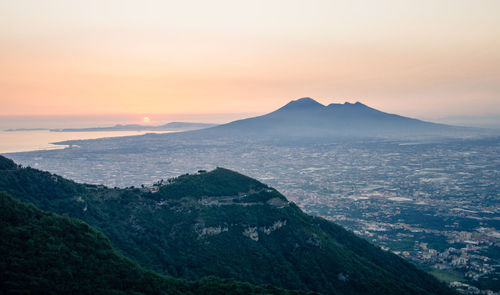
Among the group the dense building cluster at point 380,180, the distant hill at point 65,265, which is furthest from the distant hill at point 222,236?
the dense building cluster at point 380,180

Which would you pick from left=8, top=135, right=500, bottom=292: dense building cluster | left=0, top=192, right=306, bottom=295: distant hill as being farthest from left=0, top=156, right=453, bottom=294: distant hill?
left=8, top=135, right=500, bottom=292: dense building cluster

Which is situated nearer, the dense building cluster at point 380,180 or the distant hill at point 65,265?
the distant hill at point 65,265

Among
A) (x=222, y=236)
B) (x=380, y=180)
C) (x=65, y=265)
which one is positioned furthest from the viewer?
(x=380, y=180)

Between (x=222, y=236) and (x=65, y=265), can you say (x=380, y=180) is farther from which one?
(x=65, y=265)

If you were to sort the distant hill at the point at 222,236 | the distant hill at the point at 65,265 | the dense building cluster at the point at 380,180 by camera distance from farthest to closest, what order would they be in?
the dense building cluster at the point at 380,180 → the distant hill at the point at 222,236 → the distant hill at the point at 65,265

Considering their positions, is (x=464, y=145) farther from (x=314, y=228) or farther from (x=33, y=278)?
(x=33, y=278)

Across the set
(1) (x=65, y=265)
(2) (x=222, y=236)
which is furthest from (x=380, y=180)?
(1) (x=65, y=265)

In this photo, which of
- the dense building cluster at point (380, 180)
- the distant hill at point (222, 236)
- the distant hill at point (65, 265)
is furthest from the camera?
the dense building cluster at point (380, 180)

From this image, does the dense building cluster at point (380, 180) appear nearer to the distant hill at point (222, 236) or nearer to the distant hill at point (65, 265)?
the distant hill at point (222, 236)

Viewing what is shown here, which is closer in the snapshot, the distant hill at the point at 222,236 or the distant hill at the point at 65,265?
the distant hill at the point at 65,265
